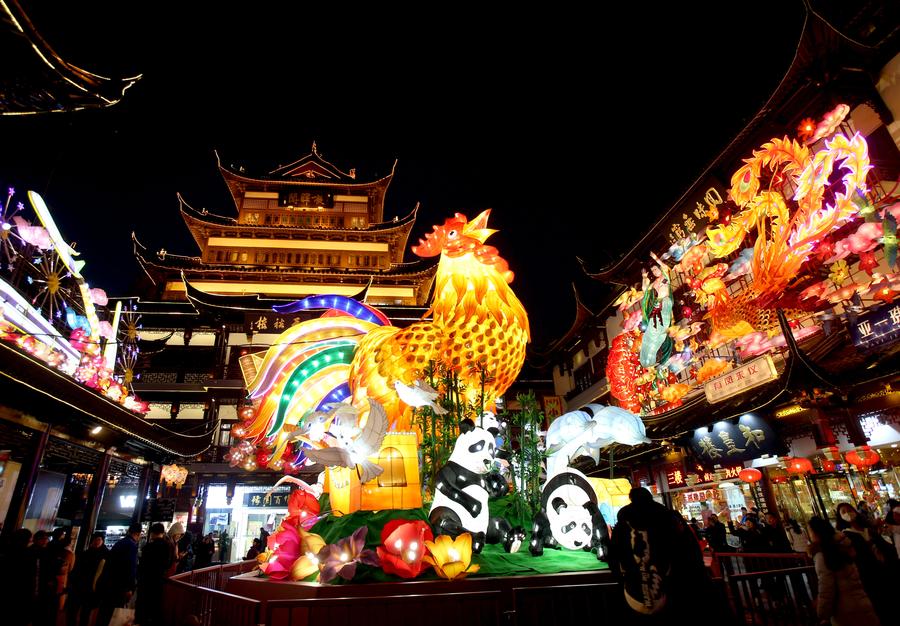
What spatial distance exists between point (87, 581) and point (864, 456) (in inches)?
486

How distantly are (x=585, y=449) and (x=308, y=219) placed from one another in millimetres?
27223

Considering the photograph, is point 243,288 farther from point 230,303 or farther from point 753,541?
point 753,541

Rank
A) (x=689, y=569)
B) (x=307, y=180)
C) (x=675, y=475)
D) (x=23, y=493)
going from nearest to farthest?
→ (x=689, y=569)
(x=23, y=493)
(x=675, y=475)
(x=307, y=180)

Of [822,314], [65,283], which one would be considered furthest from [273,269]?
[822,314]

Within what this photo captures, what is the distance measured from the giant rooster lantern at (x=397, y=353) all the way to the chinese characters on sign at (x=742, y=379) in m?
6.05

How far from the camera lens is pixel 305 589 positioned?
15.2 ft

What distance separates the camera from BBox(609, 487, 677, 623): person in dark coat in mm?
2971

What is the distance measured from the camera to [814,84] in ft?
30.8

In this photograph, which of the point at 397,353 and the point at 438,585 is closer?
the point at 438,585

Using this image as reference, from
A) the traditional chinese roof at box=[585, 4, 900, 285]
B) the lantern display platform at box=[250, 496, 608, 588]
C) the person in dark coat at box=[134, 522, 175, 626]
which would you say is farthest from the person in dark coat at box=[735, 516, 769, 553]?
the person in dark coat at box=[134, 522, 175, 626]

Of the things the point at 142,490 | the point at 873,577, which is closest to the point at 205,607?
the point at 873,577

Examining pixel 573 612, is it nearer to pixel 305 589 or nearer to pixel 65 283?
pixel 305 589

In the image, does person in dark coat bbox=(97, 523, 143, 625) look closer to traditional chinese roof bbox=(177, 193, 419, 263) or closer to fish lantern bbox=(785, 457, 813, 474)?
fish lantern bbox=(785, 457, 813, 474)

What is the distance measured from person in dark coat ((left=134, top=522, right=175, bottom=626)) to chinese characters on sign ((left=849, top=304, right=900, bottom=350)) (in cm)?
1023
